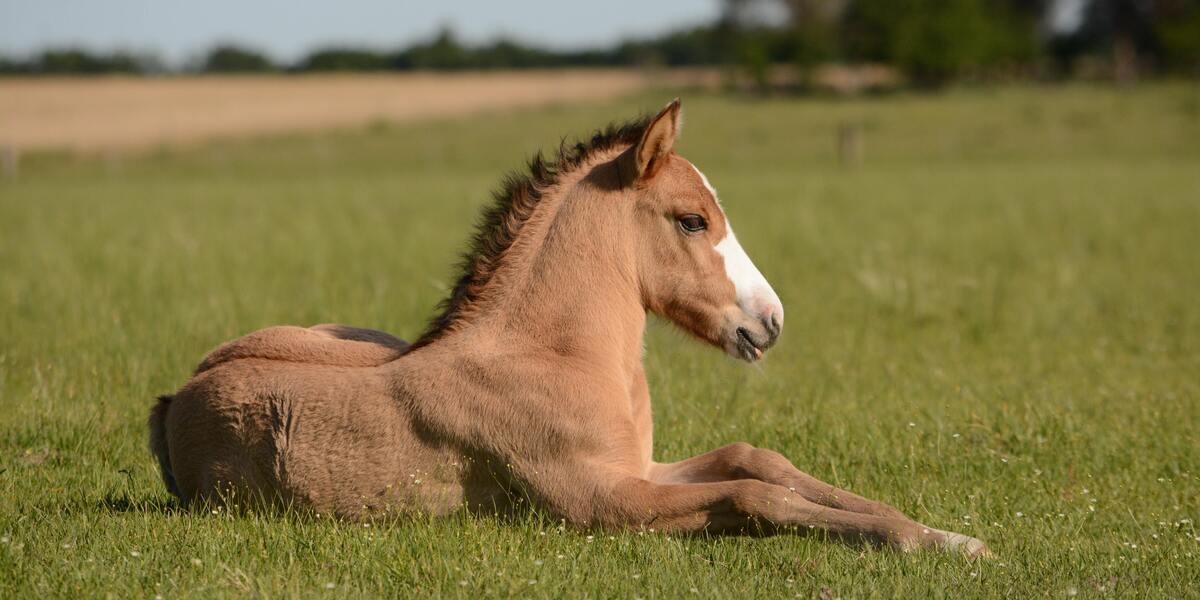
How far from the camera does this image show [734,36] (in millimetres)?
106688

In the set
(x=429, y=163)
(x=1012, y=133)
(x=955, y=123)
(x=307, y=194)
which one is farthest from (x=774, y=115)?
(x=307, y=194)

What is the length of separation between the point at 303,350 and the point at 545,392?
4.11ft

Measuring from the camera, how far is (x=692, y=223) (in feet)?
17.7

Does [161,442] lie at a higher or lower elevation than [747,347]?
lower

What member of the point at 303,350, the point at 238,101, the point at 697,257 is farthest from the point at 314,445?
the point at 238,101

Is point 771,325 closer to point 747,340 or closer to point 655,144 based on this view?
point 747,340

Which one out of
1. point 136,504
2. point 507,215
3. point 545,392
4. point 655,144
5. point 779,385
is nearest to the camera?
point 545,392

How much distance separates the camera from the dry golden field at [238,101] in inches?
2569

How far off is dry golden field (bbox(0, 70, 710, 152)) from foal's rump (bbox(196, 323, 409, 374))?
56.1 m

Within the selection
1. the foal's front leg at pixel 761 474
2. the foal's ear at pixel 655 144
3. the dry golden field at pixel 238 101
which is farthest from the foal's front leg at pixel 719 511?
the dry golden field at pixel 238 101

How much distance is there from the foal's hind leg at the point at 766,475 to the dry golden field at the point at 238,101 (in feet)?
187

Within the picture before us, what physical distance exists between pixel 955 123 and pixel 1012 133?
14.8 ft

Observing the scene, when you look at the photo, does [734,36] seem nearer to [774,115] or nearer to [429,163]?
[774,115]

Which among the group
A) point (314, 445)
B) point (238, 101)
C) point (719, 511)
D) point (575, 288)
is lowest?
point (238, 101)
